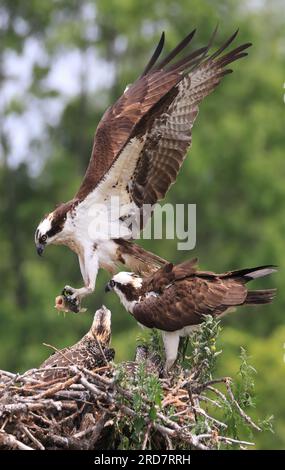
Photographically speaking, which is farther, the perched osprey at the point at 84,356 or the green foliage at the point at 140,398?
the perched osprey at the point at 84,356

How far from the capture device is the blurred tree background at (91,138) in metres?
24.9

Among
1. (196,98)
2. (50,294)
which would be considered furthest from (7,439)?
(50,294)

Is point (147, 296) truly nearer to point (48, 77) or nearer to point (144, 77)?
point (144, 77)

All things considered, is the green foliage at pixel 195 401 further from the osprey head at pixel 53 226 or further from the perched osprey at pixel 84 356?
the osprey head at pixel 53 226

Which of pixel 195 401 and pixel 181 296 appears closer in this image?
pixel 195 401

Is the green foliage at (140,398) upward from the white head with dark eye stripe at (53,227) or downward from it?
downward

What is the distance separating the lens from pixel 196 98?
11.6 metres

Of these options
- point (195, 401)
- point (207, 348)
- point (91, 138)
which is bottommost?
point (195, 401)

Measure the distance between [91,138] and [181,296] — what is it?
16.0 m

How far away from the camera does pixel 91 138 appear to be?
26.1m

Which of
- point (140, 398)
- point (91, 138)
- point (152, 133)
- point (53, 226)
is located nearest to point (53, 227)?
point (53, 226)

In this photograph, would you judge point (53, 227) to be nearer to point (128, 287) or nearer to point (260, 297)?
point (128, 287)

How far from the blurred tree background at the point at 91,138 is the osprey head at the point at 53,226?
1276 cm

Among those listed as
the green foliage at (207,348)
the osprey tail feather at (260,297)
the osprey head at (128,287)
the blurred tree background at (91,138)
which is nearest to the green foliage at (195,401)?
the green foliage at (207,348)
